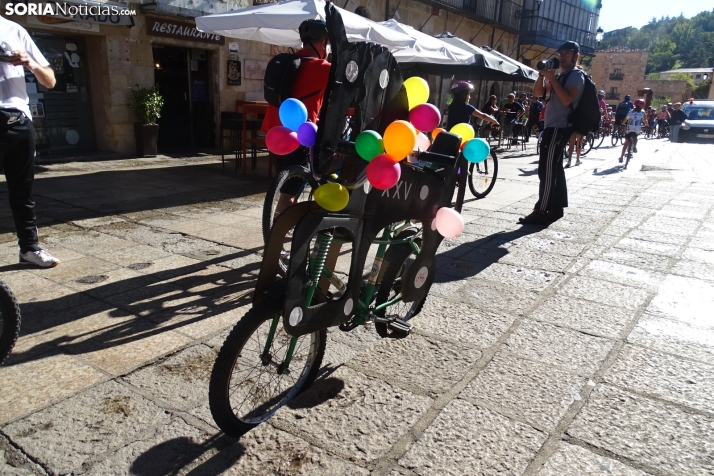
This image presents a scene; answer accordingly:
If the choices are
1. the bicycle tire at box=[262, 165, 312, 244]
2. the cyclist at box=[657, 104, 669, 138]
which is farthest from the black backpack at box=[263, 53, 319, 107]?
the cyclist at box=[657, 104, 669, 138]

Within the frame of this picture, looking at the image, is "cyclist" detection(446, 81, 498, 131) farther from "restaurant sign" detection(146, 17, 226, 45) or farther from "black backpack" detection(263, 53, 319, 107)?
"restaurant sign" detection(146, 17, 226, 45)

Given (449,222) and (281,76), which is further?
(281,76)

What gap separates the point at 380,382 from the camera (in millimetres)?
2750

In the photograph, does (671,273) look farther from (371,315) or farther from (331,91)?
(331,91)

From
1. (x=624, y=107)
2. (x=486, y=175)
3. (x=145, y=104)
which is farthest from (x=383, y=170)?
(x=624, y=107)

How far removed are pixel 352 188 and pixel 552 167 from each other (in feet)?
15.5

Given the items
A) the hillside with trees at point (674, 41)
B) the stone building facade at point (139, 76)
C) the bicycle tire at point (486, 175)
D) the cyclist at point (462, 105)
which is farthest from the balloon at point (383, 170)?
the hillside with trees at point (674, 41)

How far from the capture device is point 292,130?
2.44m

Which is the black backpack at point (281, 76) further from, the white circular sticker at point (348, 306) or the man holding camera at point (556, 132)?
the man holding camera at point (556, 132)

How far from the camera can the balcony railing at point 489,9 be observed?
2122 cm

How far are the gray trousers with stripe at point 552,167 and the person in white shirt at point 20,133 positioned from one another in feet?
16.9

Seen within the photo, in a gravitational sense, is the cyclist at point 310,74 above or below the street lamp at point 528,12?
below

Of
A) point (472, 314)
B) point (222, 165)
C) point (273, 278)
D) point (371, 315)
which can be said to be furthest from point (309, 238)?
point (222, 165)

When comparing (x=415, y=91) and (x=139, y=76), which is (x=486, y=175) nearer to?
(x=415, y=91)
